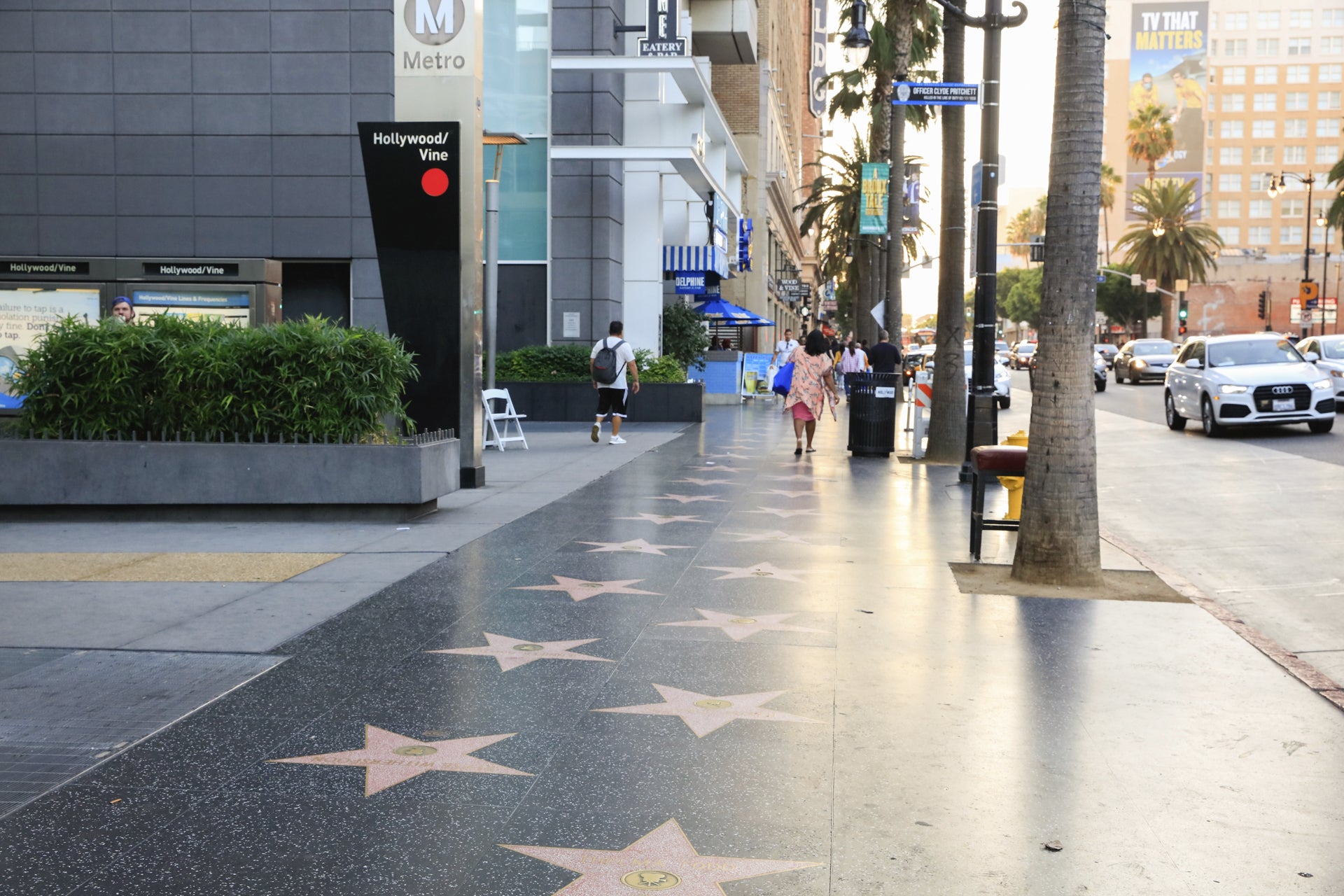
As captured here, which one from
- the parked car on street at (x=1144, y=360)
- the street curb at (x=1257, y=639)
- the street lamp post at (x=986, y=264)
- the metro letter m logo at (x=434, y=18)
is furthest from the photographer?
the parked car on street at (x=1144, y=360)

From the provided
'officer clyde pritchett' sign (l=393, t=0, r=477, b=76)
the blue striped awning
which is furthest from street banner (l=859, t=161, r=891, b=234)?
'officer clyde pritchett' sign (l=393, t=0, r=477, b=76)

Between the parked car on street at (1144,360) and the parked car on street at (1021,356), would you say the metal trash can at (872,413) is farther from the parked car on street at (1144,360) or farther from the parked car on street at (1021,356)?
the parked car on street at (1021,356)

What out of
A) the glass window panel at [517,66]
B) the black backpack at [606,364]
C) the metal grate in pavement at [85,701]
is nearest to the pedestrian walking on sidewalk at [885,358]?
the black backpack at [606,364]

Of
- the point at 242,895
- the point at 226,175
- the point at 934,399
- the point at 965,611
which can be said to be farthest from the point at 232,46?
the point at 242,895

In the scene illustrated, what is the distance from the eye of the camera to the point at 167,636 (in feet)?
22.8

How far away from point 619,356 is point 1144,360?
3284 cm

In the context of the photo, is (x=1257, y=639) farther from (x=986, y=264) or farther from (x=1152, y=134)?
(x=1152, y=134)

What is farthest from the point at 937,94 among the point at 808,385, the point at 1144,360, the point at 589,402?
the point at 1144,360

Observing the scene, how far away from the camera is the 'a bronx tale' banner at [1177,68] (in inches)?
5394

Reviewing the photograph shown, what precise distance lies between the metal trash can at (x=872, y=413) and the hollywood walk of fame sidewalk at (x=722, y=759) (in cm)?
1069

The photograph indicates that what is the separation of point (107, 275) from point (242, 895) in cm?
1707

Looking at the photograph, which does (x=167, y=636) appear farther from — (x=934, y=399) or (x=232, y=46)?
(x=232, y=46)

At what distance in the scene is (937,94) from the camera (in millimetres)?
14266

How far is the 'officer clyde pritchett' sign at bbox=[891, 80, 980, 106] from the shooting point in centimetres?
1409
